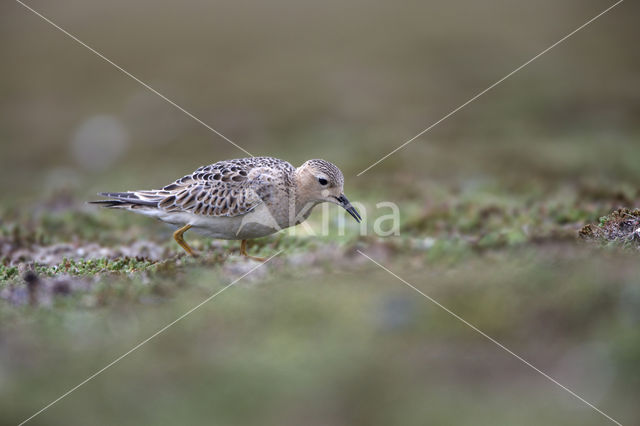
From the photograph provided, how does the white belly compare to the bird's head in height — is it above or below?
below

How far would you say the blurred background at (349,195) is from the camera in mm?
8078

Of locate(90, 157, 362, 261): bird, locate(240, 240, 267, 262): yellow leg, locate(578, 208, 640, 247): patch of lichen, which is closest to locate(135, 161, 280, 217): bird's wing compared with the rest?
locate(90, 157, 362, 261): bird

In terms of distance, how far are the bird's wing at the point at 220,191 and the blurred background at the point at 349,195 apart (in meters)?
1.17

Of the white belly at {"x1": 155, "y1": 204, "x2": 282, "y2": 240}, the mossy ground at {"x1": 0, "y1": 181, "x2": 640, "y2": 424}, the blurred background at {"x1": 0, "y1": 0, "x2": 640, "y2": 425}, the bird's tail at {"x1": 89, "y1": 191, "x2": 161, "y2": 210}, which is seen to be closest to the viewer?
the mossy ground at {"x1": 0, "y1": 181, "x2": 640, "y2": 424}

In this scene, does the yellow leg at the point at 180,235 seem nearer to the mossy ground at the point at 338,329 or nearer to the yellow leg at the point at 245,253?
the mossy ground at the point at 338,329

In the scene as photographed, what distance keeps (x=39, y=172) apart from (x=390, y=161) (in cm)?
1539

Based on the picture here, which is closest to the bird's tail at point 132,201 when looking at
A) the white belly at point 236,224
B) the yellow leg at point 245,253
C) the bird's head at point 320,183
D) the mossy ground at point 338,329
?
the white belly at point 236,224

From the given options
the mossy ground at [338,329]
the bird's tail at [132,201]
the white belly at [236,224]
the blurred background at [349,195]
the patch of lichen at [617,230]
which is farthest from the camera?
the bird's tail at [132,201]

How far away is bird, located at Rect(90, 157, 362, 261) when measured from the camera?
39.0ft

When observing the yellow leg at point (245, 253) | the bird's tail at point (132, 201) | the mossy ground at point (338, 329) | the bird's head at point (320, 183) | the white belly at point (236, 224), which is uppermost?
the bird's head at point (320, 183)

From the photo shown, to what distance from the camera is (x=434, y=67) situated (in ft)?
115

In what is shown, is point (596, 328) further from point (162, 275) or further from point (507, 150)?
point (507, 150)

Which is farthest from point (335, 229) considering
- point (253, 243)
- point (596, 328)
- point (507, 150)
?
point (507, 150)

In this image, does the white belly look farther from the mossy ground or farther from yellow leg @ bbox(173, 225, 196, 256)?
the mossy ground
